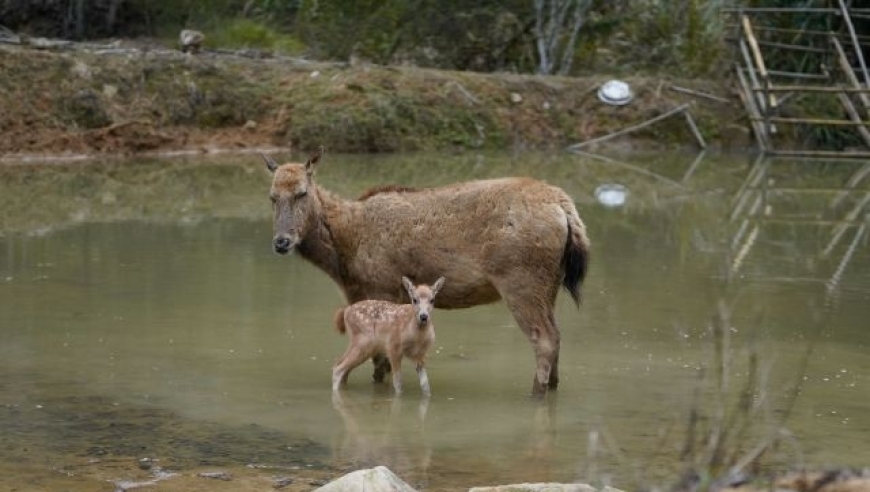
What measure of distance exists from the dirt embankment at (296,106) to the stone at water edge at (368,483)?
56.2ft

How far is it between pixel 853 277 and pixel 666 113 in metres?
13.7

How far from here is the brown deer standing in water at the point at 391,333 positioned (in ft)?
32.7

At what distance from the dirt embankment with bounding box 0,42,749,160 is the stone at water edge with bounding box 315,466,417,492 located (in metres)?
17.1

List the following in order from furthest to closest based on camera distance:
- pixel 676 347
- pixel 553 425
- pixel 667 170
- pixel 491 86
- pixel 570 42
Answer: pixel 570 42 < pixel 491 86 < pixel 667 170 < pixel 676 347 < pixel 553 425

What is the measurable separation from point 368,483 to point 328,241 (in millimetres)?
3957

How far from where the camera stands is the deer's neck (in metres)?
10.8

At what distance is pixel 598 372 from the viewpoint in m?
10.9

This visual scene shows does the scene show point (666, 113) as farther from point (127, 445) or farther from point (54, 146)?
point (127, 445)

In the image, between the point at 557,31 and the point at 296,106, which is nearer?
the point at 296,106

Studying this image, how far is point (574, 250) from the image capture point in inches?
405

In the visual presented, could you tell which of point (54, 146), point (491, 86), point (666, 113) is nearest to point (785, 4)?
point (666, 113)

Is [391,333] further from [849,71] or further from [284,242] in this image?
[849,71]

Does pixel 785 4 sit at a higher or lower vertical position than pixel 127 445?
higher

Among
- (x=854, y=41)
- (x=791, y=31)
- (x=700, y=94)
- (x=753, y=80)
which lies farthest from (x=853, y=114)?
(x=700, y=94)
